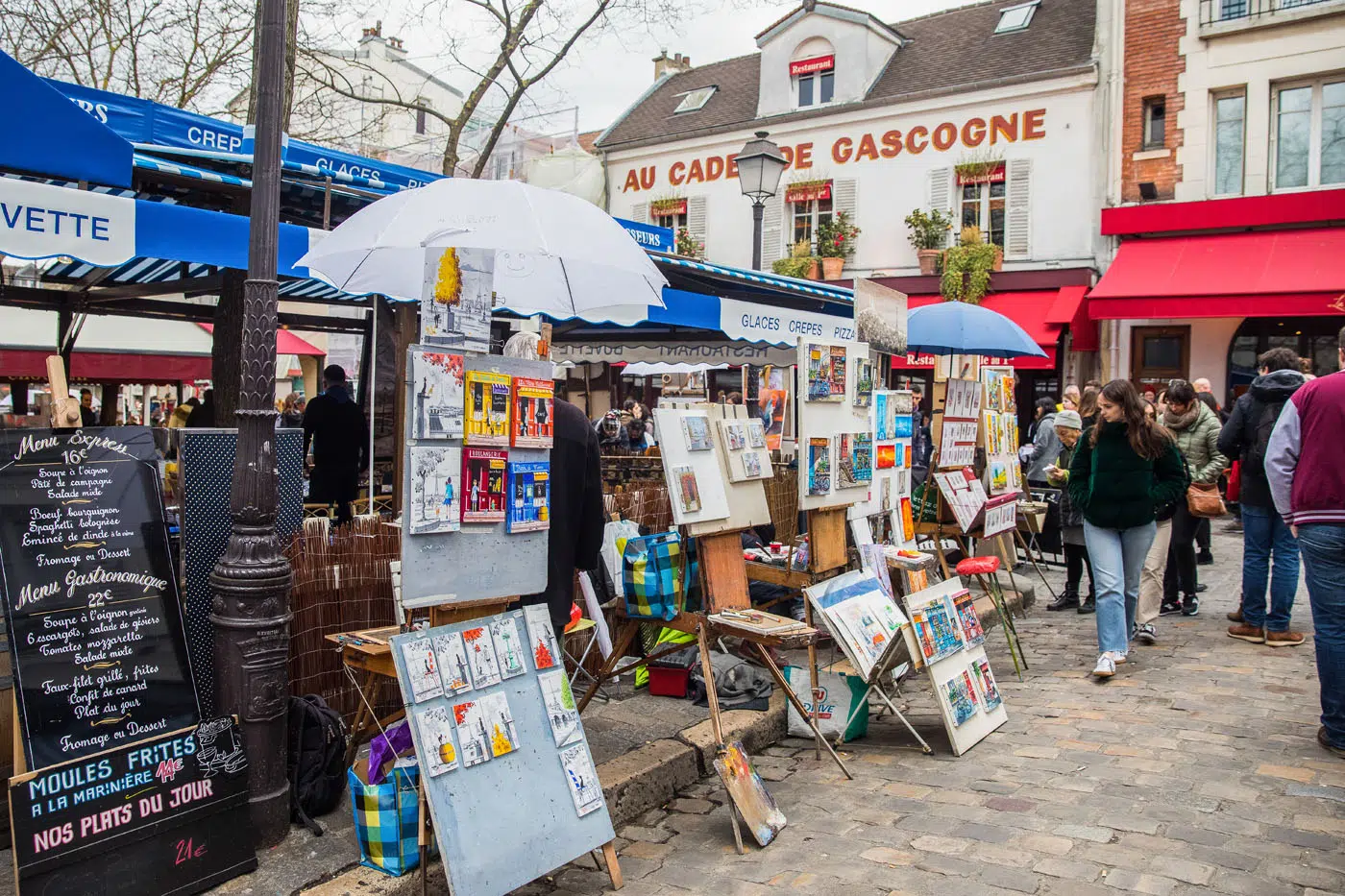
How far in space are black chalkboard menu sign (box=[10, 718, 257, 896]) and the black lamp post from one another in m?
0.12

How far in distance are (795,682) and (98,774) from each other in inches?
128

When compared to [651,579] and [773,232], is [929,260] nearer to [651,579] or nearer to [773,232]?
[773,232]

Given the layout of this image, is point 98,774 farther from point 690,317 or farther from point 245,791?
point 690,317

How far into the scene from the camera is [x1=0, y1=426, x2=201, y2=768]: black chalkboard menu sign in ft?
10.3

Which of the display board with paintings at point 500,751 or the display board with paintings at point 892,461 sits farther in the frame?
the display board with paintings at point 892,461

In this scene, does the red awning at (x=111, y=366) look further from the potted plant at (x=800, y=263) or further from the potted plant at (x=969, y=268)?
the potted plant at (x=969, y=268)

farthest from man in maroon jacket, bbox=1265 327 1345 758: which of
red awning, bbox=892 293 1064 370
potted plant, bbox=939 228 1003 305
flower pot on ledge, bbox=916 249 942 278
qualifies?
flower pot on ledge, bbox=916 249 942 278

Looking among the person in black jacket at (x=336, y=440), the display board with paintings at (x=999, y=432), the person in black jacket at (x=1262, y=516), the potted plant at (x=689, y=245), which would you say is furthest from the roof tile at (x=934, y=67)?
the person in black jacket at (x=336, y=440)

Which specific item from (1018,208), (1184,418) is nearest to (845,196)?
(1018,208)

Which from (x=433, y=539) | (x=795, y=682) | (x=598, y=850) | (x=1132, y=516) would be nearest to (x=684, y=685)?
(x=795, y=682)

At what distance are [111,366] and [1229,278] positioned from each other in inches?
610

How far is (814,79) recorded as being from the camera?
20.6m

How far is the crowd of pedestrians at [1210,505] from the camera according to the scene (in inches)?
181

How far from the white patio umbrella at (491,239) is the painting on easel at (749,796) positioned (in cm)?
201
